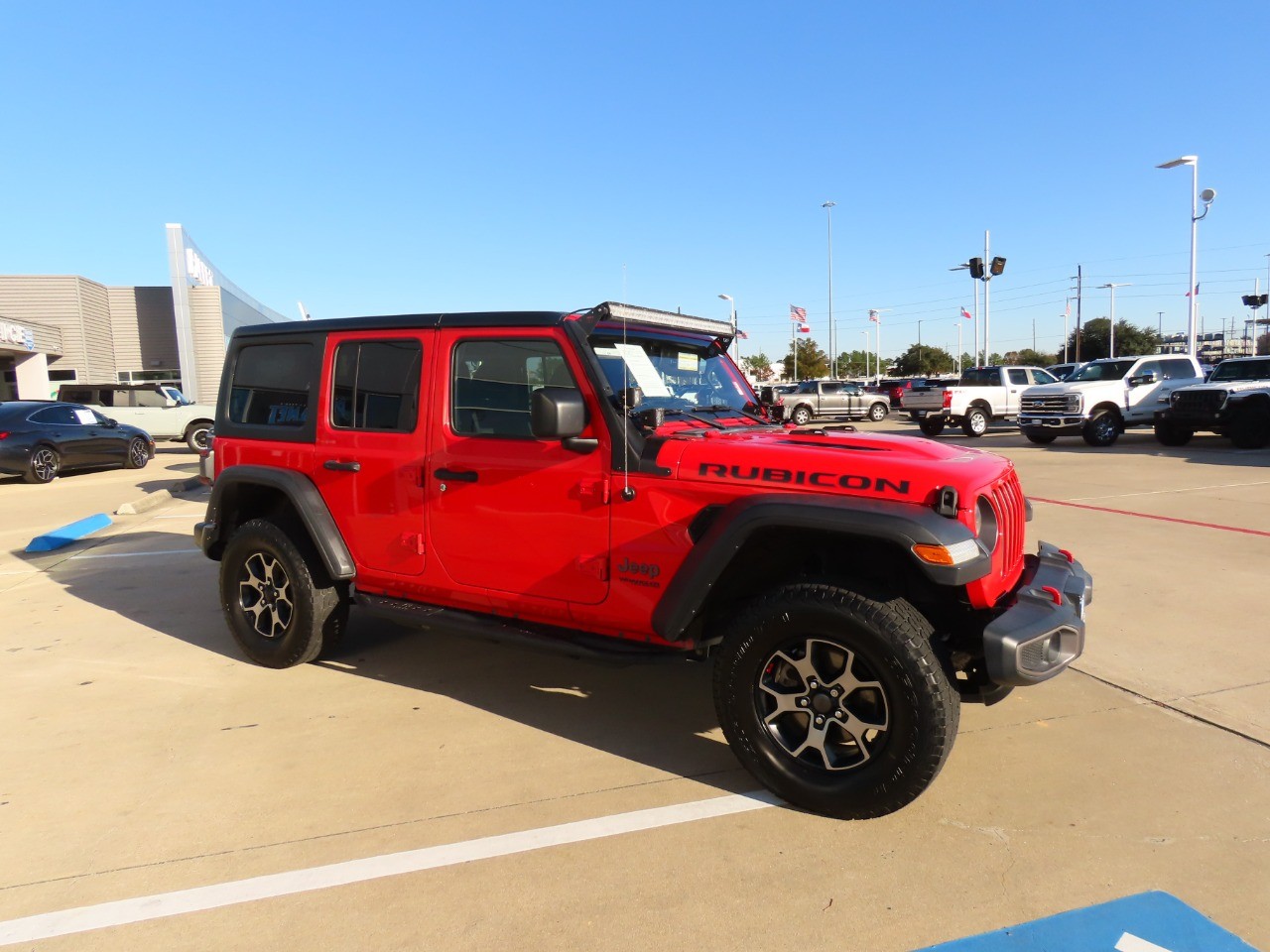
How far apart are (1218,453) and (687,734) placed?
1550 cm

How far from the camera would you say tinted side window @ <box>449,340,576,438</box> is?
11.9 ft

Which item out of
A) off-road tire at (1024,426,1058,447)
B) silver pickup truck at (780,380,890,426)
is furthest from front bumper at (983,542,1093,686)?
silver pickup truck at (780,380,890,426)

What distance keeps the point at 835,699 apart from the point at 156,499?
1100 centimetres

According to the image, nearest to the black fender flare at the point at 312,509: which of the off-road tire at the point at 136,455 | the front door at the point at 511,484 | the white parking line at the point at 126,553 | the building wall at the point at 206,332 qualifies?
the front door at the point at 511,484

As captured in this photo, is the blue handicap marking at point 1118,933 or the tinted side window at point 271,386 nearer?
the blue handicap marking at point 1118,933

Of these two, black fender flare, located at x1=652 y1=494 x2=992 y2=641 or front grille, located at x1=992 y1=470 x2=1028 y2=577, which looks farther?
front grille, located at x1=992 y1=470 x2=1028 y2=577

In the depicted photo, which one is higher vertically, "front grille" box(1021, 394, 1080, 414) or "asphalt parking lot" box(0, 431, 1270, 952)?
"front grille" box(1021, 394, 1080, 414)

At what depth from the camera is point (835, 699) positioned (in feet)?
9.71

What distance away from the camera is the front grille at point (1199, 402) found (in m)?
15.4

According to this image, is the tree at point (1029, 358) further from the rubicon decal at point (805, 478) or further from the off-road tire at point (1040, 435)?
the rubicon decal at point (805, 478)

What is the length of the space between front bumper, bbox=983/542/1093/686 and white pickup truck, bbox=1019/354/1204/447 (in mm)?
16137

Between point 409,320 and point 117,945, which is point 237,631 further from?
point 117,945

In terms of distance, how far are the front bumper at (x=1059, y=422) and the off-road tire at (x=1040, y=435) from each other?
0.09 m

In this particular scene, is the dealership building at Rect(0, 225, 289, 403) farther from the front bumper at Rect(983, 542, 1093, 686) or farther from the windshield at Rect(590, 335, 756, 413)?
the front bumper at Rect(983, 542, 1093, 686)
